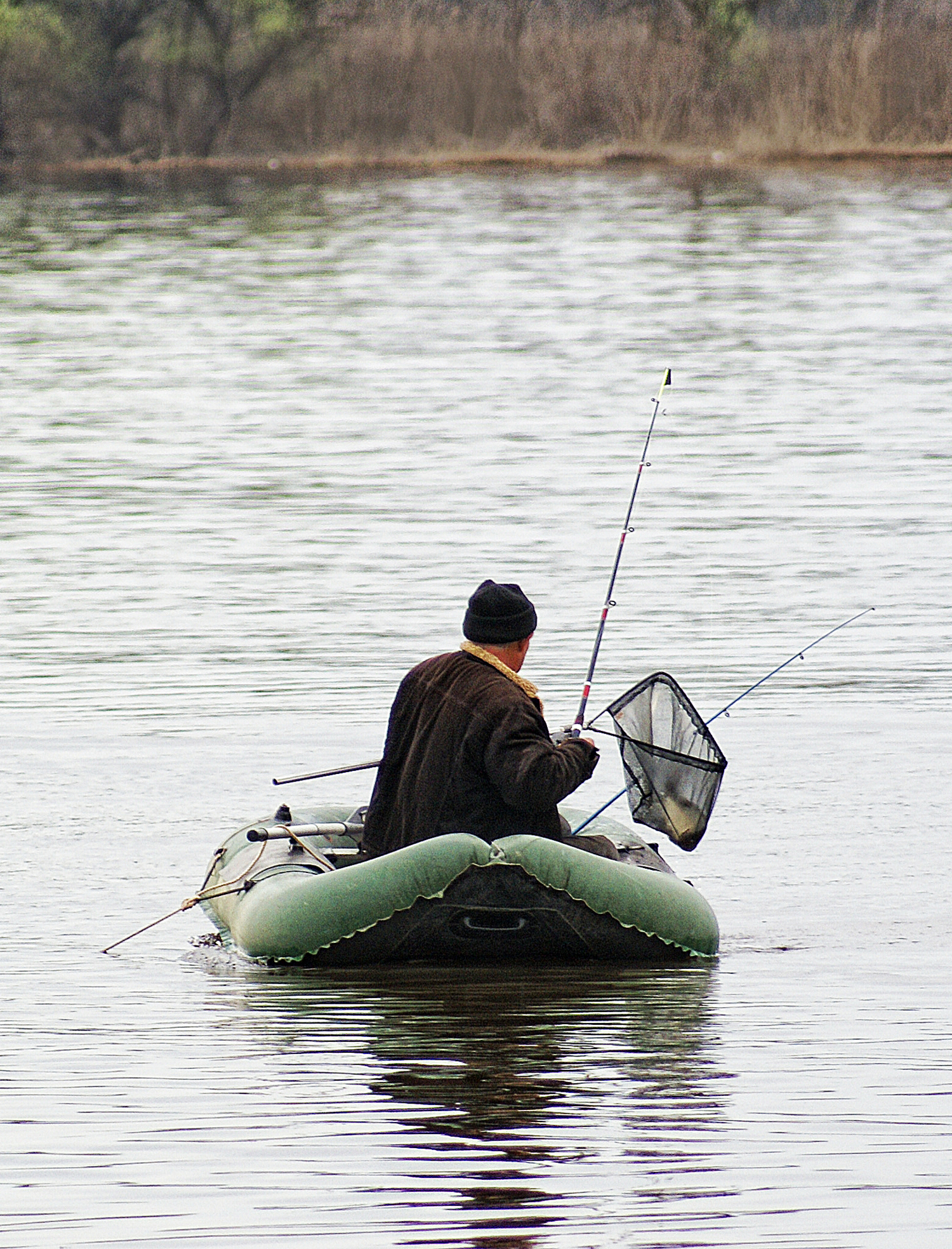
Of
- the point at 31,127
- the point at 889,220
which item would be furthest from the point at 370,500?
the point at 31,127

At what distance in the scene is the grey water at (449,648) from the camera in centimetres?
475

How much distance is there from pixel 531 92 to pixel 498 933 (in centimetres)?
3317

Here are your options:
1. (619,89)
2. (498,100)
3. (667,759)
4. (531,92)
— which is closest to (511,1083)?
(667,759)

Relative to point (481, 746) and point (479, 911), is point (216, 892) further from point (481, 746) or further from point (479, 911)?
point (481, 746)

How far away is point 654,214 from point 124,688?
78.9 feet

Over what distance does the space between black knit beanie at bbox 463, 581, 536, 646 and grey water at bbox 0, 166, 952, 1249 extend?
0.86 metres

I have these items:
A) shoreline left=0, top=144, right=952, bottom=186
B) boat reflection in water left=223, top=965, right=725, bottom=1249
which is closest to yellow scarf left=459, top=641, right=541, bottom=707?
boat reflection in water left=223, top=965, right=725, bottom=1249

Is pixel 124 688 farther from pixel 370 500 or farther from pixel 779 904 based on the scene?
pixel 370 500

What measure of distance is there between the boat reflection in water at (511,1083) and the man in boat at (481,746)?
1.29 ft

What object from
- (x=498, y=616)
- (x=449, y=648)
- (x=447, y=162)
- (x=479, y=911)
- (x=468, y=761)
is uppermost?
(x=498, y=616)

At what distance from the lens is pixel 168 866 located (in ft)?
27.6

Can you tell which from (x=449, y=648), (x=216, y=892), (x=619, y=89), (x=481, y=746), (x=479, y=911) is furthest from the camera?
(x=619, y=89)

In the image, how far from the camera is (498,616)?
21.5 ft

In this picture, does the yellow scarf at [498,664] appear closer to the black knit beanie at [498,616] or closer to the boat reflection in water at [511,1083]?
the black knit beanie at [498,616]
